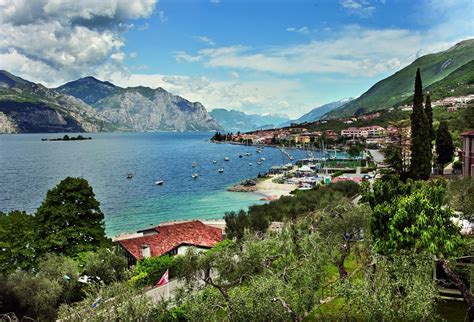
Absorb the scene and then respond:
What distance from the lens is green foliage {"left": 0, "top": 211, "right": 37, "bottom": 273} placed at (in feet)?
76.6

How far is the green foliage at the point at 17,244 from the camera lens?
2334 centimetres

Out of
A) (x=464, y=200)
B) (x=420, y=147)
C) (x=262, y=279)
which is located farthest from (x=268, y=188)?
(x=262, y=279)

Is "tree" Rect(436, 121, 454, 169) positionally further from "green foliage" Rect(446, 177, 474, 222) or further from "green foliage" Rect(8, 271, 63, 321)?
"green foliage" Rect(8, 271, 63, 321)

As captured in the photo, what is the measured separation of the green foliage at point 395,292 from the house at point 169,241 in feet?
56.4

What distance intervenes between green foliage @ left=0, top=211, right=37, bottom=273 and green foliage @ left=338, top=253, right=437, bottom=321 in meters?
19.7

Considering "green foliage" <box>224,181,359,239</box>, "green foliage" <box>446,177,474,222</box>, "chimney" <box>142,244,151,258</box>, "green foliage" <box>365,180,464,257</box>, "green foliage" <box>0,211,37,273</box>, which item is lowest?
"chimney" <box>142,244,151,258</box>

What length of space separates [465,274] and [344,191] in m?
34.8

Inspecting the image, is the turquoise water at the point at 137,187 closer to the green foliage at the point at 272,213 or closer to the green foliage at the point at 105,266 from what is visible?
the green foliage at the point at 272,213

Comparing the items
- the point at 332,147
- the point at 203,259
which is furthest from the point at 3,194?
the point at 332,147

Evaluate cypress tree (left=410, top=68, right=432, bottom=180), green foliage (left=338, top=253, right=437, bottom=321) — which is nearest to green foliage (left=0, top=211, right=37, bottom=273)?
green foliage (left=338, top=253, right=437, bottom=321)

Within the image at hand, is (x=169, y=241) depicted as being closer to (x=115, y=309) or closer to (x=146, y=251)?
(x=146, y=251)

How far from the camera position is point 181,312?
1605 cm

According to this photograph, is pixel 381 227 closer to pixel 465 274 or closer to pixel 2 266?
pixel 465 274

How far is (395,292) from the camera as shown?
41.2ft
